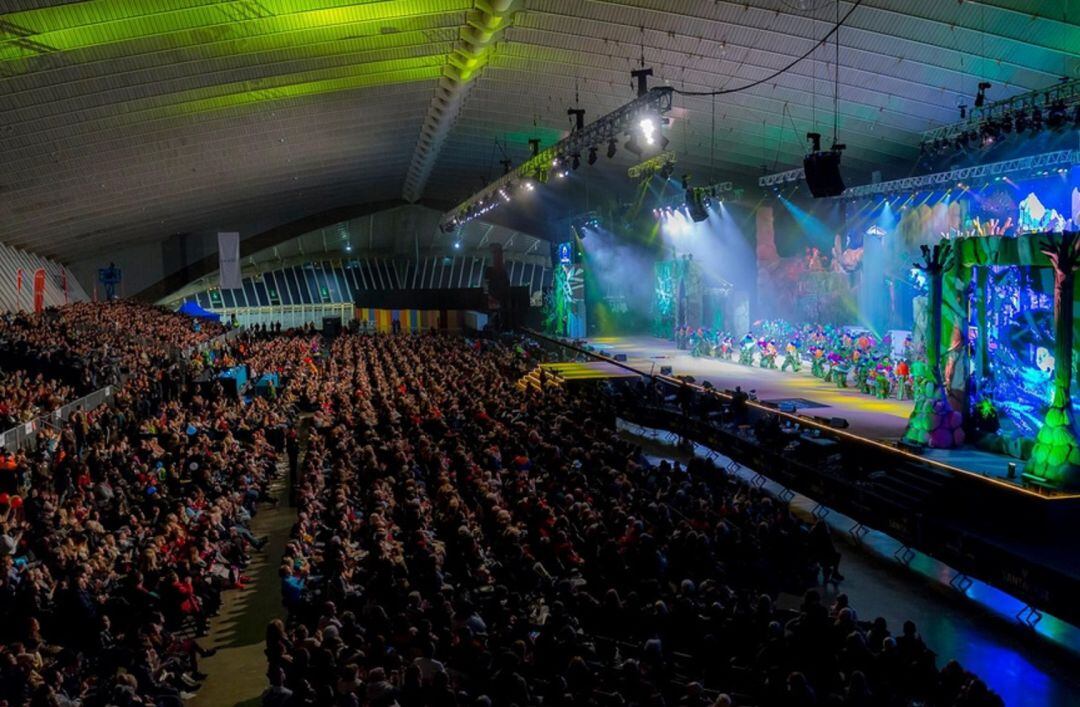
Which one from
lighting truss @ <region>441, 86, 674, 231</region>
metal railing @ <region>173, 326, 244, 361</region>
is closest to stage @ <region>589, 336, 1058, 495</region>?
lighting truss @ <region>441, 86, 674, 231</region>

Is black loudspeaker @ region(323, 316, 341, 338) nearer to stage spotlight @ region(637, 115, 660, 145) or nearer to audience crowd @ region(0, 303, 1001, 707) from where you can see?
audience crowd @ region(0, 303, 1001, 707)

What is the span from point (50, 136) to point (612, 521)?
20.5m

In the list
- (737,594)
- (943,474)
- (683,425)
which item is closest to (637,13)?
(683,425)

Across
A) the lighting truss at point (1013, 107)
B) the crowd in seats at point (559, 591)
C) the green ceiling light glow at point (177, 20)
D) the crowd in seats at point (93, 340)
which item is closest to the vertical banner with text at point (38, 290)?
the crowd in seats at point (93, 340)

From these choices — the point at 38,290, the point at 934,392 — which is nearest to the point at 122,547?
the point at 934,392

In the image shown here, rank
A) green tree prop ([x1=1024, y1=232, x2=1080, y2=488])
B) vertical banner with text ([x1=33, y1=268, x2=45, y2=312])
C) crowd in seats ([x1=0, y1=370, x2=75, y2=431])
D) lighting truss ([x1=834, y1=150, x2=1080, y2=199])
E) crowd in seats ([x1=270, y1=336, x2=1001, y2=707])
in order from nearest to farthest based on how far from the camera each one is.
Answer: crowd in seats ([x1=270, y1=336, x2=1001, y2=707]) → green tree prop ([x1=1024, y1=232, x2=1080, y2=488]) → crowd in seats ([x1=0, y1=370, x2=75, y2=431]) → lighting truss ([x1=834, y1=150, x2=1080, y2=199]) → vertical banner with text ([x1=33, y1=268, x2=45, y2=312])

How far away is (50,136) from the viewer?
24438mm

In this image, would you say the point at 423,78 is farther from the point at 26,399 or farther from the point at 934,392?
the point at 934,392

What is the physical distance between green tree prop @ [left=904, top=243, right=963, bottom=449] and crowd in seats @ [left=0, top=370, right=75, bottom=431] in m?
15.1

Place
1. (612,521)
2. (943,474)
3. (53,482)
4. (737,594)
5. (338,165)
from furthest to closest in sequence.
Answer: (338,165) → (53,482) → (943,474) → (612,521) → (737,594)

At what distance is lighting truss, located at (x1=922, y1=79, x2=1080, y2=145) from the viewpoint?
18.8 m

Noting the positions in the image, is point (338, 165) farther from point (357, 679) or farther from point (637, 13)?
point (357, 679)

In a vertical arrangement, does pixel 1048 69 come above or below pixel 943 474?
above

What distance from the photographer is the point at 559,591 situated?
8.97m
